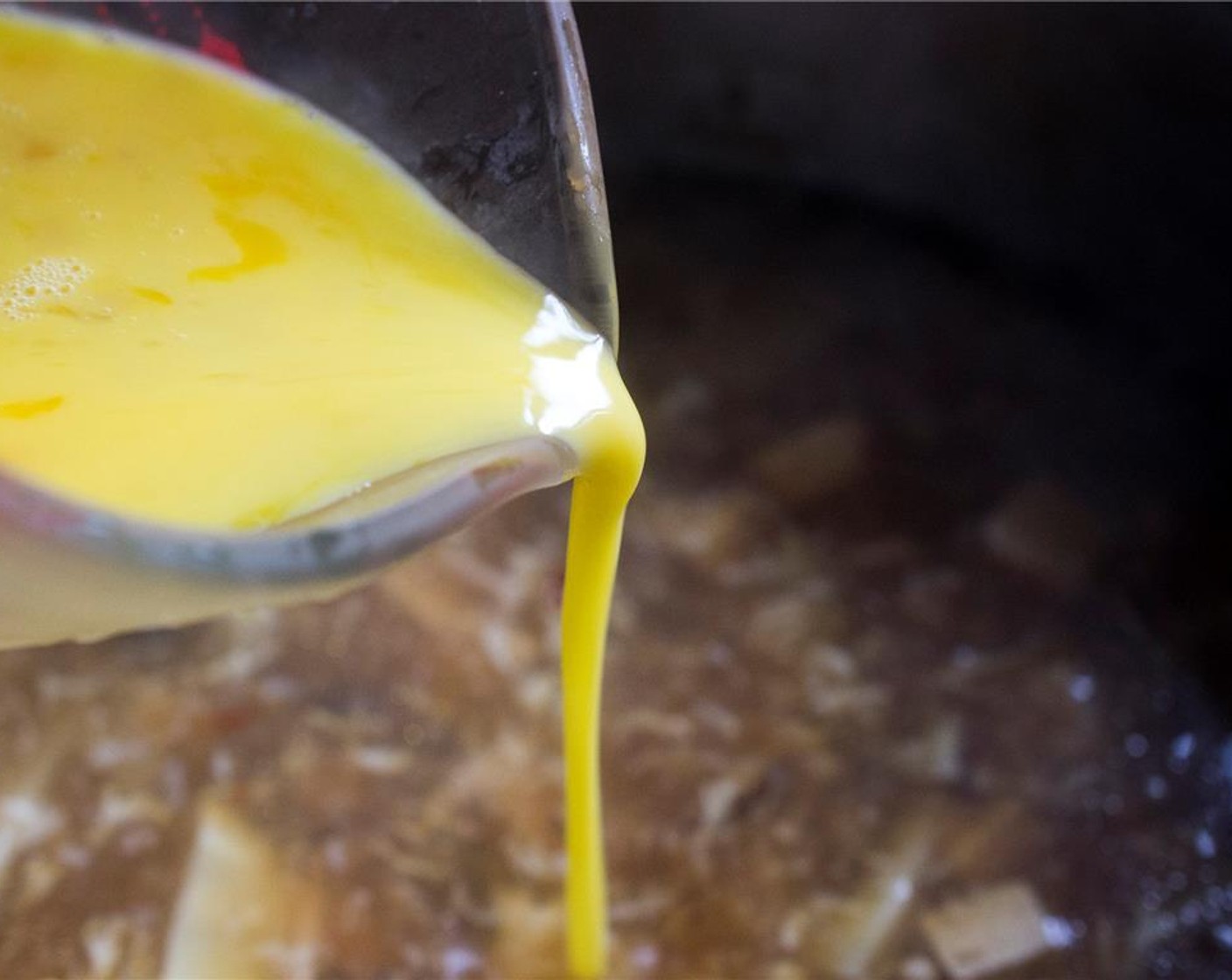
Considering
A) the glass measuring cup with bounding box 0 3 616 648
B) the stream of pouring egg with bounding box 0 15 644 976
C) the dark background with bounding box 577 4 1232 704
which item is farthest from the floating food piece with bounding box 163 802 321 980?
the dark background with bounding box 577 4 1232 704

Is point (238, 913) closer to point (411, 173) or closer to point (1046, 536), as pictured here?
point (411, 173)

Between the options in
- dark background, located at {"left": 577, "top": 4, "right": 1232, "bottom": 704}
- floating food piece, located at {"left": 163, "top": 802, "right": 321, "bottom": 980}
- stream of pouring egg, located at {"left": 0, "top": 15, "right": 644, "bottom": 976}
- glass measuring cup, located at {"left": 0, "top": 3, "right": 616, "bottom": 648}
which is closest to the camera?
glass measuring cup, located at {"left": 0, "top": 3, "right": 616, "bottom": 648}

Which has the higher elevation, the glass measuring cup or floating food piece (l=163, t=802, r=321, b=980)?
the glass measuring cup

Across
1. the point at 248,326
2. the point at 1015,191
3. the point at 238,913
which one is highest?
the point at 248,326

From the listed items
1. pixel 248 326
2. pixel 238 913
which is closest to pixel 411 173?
pixel 248 326

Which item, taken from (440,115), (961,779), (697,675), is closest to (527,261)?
(440,115)

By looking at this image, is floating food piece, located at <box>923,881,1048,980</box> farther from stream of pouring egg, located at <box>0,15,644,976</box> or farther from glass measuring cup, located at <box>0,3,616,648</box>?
glass measuring cup, located at <box>0,3,616,648</box>

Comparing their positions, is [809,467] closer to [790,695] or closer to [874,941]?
[790,695]
